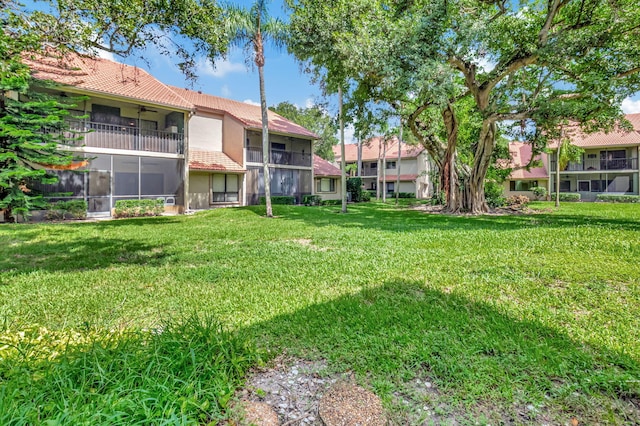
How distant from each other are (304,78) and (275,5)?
3852 millimetres

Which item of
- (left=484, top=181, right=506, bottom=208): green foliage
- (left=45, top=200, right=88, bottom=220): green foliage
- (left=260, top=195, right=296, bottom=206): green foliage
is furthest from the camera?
(left=260, top=195, right=296, bottom=206): green foliage

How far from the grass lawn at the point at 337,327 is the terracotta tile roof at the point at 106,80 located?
35.2 feet

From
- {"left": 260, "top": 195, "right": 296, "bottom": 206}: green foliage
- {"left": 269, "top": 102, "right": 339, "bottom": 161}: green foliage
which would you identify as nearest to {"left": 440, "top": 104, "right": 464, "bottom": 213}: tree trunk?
{"left": 260, "top": 195, "right": 296, "bottom": 206}: green foliage

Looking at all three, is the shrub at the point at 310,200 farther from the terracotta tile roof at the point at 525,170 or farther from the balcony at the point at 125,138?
the terracotta tile roof at the point at 525,170

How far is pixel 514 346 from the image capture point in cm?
283

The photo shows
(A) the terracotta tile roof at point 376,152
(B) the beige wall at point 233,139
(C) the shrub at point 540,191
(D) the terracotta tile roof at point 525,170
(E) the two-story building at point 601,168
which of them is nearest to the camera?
(B) the beige wall at point 233,139

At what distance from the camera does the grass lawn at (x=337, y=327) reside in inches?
82.4

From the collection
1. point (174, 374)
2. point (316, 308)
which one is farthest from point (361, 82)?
point (174, 374)

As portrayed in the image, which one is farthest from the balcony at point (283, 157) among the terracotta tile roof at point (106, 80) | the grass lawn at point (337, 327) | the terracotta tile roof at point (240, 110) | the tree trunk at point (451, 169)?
the grass lawn at point (337, 327)

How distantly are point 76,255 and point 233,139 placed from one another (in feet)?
53.8

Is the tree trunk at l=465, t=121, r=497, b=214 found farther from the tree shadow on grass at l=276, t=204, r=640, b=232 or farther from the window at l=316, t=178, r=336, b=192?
the window at l=316, t=178, r=336, b=192

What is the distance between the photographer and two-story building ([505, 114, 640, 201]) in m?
28.5

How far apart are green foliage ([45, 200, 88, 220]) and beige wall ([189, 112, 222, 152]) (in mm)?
8472

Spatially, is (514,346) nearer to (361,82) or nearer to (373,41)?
(373,41)
